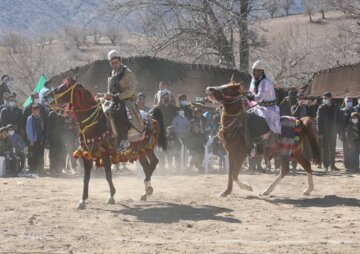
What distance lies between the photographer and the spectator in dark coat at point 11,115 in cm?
1906

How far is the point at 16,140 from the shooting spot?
18.8 m

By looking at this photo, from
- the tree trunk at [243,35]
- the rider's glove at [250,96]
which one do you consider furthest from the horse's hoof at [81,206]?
the tree trunk at [243,35]

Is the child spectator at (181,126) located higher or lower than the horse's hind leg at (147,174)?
higher

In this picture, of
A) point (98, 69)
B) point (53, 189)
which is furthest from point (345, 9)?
point (53, 189)

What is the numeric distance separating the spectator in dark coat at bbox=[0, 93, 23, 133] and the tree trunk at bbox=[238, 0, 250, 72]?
11.7 m

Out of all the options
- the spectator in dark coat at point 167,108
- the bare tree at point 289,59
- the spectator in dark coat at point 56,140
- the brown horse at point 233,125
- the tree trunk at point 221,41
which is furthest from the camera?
the bare tree at point 289,59

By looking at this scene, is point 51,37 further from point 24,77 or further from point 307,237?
point 307,237

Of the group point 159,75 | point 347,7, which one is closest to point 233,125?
point 159,75

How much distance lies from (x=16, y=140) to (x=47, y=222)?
8.64 meters

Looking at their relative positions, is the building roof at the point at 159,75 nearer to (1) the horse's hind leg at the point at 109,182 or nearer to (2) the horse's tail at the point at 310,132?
(2) the horse's tail at the point at 310,132

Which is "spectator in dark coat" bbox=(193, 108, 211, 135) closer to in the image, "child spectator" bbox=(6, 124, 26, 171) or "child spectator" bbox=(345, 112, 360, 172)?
"child spectator" bbox=(345, 112, 360, 172)

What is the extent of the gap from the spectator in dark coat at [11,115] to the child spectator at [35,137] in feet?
1.95

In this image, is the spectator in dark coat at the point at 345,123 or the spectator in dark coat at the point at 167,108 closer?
the spectator in dark coat at the point at 345,123

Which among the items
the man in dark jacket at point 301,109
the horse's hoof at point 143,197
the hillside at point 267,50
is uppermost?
the hillside at point 267,50
